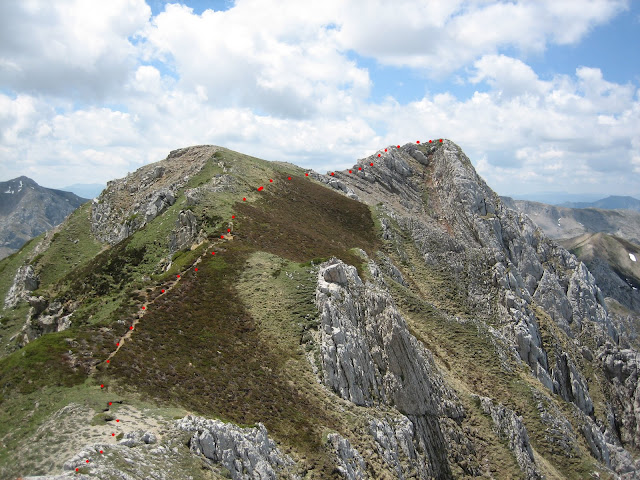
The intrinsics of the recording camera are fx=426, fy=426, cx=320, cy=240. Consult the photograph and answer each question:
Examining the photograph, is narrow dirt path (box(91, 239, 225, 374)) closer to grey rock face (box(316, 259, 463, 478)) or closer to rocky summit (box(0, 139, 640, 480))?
rocky summit (box(0, 139, 640, 480))

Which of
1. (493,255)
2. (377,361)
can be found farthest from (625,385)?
(377,361)

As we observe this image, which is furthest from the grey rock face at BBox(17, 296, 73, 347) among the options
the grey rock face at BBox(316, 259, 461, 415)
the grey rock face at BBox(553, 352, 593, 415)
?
the grey rock face at BBox(553, 352, 593, 415)

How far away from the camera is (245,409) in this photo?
88.8 ft

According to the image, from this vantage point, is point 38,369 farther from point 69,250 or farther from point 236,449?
point 69,250

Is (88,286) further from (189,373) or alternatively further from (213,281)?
(189,373)

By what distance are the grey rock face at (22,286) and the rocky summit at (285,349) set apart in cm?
36

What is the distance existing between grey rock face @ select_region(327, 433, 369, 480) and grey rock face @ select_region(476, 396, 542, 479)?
20.2 meters

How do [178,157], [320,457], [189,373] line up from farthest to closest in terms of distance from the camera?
1. [178,157]
2. [189,373]
3. [320,457]

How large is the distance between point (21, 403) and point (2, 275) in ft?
234

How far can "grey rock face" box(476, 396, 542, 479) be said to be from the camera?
128 ft

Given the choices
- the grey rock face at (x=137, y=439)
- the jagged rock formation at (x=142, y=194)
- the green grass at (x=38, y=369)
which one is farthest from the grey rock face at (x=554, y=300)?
the green grass at (x=38, y=369)

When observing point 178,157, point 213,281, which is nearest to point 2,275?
point 178,157

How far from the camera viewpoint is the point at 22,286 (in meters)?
70.0

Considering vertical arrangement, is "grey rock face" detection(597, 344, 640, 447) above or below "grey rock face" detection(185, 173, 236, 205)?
below
